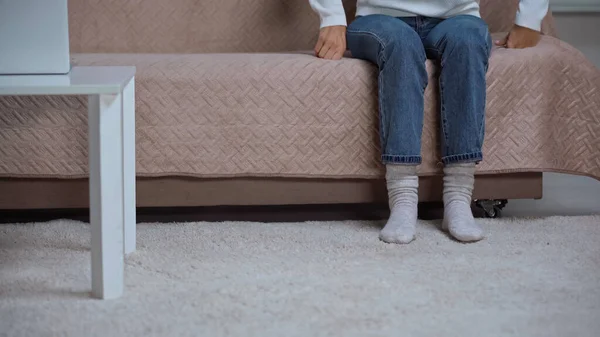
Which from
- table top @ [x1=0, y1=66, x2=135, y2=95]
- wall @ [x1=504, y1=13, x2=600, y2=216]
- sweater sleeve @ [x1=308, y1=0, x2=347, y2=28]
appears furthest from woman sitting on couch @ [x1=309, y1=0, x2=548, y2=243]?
table top @ [x1=0, y1=66, x2=135, y2=95]

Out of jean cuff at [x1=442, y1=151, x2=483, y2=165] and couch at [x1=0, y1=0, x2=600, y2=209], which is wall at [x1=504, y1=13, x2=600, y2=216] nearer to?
couch at [x1=0, y1=0, x2=600, y2=209]

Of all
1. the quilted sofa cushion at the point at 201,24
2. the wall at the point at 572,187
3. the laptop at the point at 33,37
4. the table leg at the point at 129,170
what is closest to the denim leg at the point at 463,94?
the wall at the point at 572,187

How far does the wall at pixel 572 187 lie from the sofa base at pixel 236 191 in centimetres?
19

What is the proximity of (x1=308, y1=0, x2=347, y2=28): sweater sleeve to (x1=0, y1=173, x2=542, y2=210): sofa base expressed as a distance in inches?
13.8

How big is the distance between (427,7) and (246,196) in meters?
0.58

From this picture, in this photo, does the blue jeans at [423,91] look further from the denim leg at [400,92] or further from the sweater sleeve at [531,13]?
the sweater sleeve at [531,13]

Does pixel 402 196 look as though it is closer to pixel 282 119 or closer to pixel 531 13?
pixel 282 119

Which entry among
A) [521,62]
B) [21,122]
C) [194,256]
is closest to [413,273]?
[194,256]

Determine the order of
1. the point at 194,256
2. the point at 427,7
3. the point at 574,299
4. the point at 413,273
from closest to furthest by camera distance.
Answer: the point at 574,299 < the point at 413,273 < the point at 194,256 < the point at 427,7

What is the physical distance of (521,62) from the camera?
174cm

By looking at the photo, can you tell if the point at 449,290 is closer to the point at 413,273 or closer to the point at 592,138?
the point at 413,273

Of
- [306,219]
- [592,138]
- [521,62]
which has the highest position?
[521,62]

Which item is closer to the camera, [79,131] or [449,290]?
[449,290]

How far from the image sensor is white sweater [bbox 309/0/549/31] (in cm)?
182
